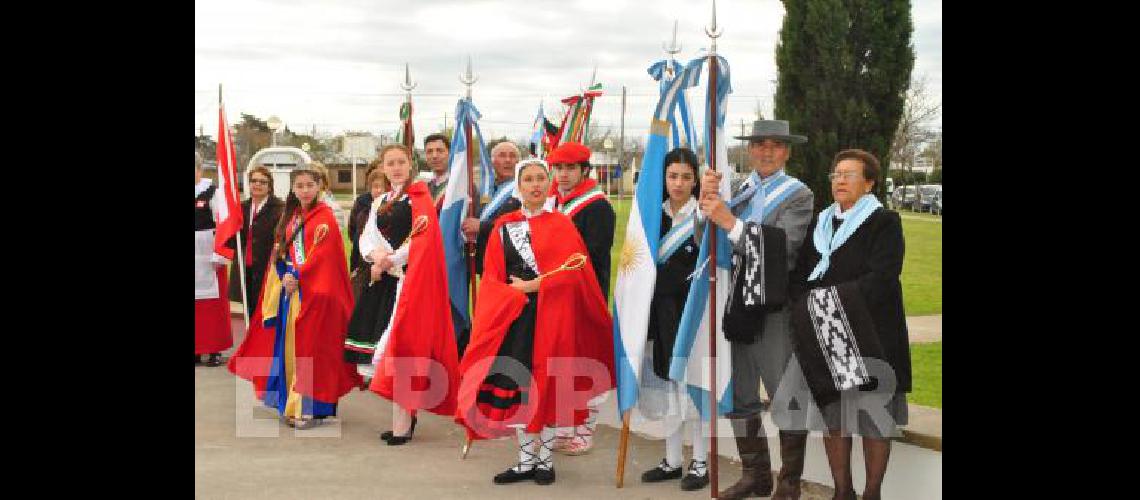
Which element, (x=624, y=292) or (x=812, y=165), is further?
(x=812, y=165)

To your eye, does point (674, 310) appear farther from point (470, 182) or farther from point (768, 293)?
point (470, 182)

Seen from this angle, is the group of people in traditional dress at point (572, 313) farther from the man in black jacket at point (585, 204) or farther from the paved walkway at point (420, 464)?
the paved walkway at point (420, 464)

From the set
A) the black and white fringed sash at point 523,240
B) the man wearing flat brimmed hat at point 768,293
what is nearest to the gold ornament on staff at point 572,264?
the black and white fringed sash at point 523,240

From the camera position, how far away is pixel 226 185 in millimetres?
9469

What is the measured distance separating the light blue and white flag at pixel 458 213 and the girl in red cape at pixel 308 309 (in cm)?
86

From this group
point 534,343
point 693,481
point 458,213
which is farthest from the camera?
point 458,213

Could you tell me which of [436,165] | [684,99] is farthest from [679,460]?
[436,165]

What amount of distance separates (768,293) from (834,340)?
0.47 m

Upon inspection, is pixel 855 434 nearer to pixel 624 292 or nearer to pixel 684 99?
pixel 624 292

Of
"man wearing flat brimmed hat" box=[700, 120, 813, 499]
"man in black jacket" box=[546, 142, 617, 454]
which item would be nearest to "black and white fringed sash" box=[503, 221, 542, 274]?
"man in black jacket" box=[546, 142, 617, 454]

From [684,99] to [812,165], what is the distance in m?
5.12

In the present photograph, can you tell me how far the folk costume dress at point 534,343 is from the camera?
6.12 meters

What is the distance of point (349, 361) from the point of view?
7.40 meters

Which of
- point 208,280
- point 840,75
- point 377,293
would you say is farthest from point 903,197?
point 377,293
